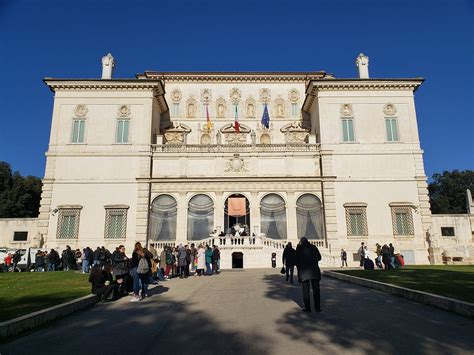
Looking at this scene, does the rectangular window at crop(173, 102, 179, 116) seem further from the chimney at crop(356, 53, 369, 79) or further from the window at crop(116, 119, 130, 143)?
the chimney at crop(356, 53, 369, 79)

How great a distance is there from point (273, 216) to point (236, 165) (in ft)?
18.7

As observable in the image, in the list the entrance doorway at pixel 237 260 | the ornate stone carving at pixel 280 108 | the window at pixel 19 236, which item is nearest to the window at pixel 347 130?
the ornate stone carving at pixel 280 108

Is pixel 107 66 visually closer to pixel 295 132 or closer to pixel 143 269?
pixel 295 132

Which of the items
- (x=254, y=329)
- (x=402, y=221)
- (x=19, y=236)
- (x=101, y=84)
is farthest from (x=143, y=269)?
(x=101, y=84)

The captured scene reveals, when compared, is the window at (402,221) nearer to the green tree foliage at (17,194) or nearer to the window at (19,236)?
the window at (19,236)

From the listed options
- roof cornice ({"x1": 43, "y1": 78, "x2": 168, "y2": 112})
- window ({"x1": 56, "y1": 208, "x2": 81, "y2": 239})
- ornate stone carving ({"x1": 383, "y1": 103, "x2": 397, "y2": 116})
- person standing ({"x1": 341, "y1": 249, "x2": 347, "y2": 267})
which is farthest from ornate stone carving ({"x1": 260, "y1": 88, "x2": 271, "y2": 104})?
window ({"x1": 56, "y1": 208, "x2": 81, "y2": 239})

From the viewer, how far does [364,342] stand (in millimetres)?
6180

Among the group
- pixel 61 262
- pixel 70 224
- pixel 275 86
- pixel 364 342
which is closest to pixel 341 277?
pixel 364 342

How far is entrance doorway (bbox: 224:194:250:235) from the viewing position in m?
30.6

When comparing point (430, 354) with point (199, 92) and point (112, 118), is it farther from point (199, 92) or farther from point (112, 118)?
point (199, 92)

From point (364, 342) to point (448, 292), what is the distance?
5.67 m

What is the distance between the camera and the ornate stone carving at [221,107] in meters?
39.8

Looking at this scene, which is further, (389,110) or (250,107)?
(250,107)

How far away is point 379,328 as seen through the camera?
711 centimetres
